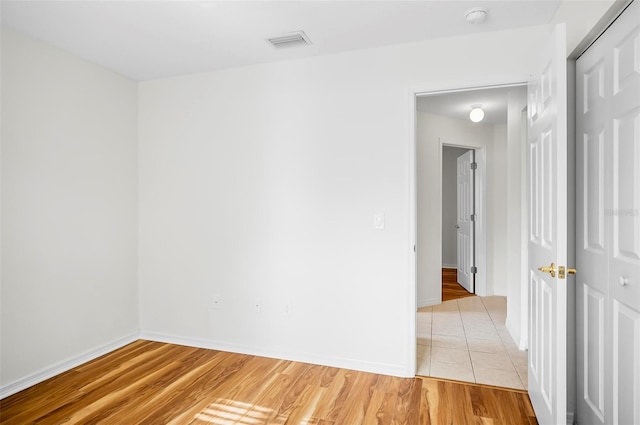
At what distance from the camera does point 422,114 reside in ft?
14.8

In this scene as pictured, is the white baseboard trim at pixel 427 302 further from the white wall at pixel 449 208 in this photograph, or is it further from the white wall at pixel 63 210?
the white wall at pixel 63 210

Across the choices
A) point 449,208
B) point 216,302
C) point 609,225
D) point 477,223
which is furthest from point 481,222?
point 216,302

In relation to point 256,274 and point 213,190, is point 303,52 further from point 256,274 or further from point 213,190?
point 256,274

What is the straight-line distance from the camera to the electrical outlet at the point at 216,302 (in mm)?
3115

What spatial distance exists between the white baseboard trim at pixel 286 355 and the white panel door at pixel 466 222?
119 inches

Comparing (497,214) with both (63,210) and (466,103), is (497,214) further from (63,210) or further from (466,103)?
(63,210)

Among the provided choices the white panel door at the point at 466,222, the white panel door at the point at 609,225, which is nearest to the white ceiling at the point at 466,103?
the white panel door at the point at 466,222

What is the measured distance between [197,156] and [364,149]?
149cm

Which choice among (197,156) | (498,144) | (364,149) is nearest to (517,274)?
(364,149)

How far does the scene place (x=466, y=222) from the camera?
5.47 m

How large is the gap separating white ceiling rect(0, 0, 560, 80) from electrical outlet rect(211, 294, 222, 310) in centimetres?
197

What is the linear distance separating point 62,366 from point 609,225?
3527 mm

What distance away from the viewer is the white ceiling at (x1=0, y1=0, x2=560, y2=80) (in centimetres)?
210

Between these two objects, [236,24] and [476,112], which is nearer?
[236,24]
